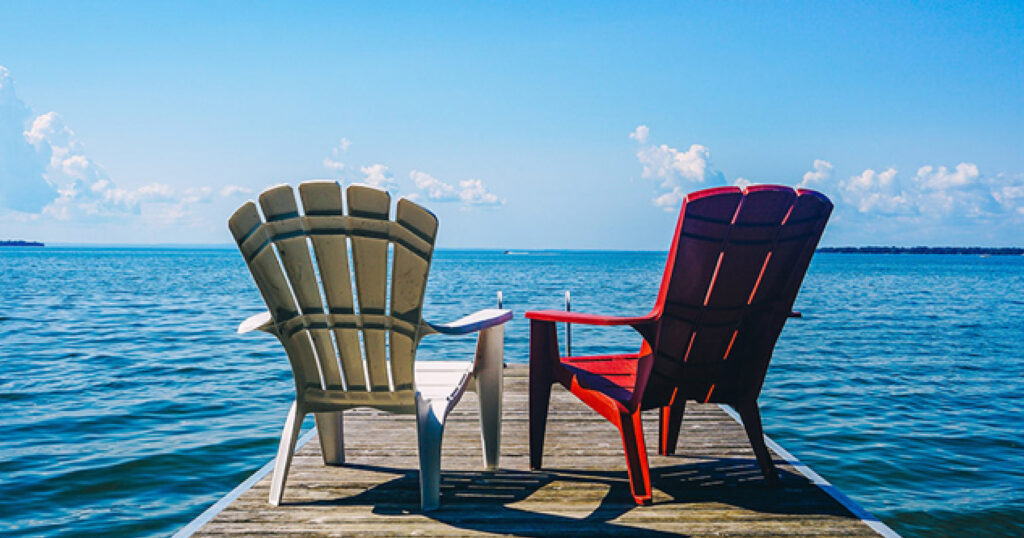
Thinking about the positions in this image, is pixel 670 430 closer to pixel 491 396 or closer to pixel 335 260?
pixel 491 396

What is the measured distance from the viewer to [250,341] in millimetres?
12000

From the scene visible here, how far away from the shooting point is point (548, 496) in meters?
2.86

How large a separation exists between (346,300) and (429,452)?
2.33ft

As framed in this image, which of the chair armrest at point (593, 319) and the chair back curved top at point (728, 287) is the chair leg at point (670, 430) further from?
the chair armrest at point (593, 319)

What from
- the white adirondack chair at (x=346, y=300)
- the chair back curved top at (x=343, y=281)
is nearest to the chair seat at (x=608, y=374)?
the white adirondack chair at (x=346, y=300)

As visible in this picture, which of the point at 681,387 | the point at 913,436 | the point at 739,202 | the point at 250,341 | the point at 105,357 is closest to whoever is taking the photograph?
the point at 739,202

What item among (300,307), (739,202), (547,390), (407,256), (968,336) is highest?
(739,202)

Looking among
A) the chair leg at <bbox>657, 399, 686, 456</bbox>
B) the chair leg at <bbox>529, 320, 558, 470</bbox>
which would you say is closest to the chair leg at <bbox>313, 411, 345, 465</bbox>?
the chair leg at <bbox>529, 320, 558, 470</bbox>

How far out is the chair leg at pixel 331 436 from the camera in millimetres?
3203

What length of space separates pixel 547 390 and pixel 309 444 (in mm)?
1422

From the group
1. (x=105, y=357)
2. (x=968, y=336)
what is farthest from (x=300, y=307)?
(x=968, y=336)

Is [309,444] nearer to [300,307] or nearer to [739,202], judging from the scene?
[300,307]

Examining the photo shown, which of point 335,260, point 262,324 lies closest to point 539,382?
point 335,260

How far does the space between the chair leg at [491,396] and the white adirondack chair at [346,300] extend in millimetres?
371
